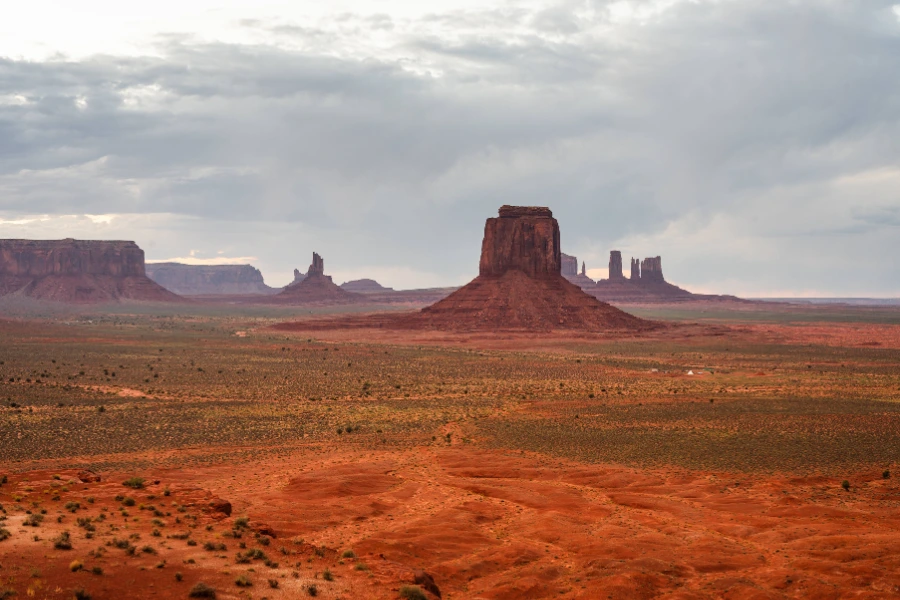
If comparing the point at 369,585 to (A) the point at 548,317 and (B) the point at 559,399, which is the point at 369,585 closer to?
(B) the point at 559,399

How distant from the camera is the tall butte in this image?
123m

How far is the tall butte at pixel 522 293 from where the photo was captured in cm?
12338

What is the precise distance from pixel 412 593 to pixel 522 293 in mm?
113377

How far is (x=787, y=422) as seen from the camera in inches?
1678

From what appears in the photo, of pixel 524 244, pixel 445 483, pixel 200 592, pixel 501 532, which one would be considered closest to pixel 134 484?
pixel 200 592

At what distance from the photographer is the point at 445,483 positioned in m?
29.9

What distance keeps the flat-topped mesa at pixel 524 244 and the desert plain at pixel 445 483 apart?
64.9 m

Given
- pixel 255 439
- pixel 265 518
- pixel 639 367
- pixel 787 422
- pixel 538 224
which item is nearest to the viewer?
pixel 265 518

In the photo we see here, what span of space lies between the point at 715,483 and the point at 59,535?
22034 millimetres

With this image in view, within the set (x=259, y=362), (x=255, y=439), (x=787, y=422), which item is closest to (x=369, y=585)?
(x=255, y=439)

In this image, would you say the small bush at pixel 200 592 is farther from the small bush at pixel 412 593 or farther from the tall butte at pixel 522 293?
the tall butte at pixel 522 293

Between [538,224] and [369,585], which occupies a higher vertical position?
[538,224]

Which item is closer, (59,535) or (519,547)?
(59,535)

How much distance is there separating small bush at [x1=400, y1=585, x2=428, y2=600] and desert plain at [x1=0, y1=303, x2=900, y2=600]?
0.05m
